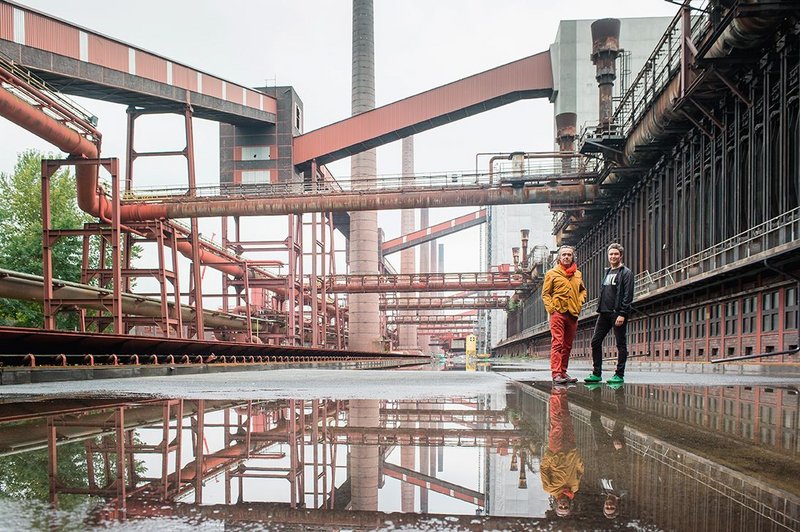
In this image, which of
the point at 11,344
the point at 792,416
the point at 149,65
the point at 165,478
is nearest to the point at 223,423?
the point at 165,478

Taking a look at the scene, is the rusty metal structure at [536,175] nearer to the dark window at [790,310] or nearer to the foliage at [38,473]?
the dark window at [790,310]

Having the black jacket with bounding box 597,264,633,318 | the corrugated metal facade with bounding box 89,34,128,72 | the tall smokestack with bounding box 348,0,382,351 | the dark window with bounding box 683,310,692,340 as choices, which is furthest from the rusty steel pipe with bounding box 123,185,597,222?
the black jacket with bounding box 597,264,633,318

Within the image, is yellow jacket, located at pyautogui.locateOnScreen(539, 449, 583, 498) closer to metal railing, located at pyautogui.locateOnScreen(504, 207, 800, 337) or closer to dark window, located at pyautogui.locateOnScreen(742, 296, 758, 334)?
metal railing, located at pyautogui.locateOnScreen(504, 207, 800, 337)

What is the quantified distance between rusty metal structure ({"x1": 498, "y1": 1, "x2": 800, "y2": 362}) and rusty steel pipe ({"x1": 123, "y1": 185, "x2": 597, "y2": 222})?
2.05 m

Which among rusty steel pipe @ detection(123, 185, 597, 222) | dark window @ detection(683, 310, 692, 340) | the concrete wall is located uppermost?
the concrete wall

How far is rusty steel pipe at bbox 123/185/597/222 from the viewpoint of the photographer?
27.1 metres

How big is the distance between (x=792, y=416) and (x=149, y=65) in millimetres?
31783

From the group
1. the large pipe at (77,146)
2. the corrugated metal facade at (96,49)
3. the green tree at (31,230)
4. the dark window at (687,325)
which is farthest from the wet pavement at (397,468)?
the green tree at (31,230)

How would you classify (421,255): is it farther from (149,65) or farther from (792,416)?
(792,416)

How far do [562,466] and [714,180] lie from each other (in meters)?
18.4

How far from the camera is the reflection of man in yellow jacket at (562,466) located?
6.31ft

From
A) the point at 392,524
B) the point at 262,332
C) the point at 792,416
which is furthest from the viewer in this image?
the point at 262,332

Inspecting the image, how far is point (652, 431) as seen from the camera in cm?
343

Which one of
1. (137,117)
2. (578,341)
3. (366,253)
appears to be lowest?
(578,341)
